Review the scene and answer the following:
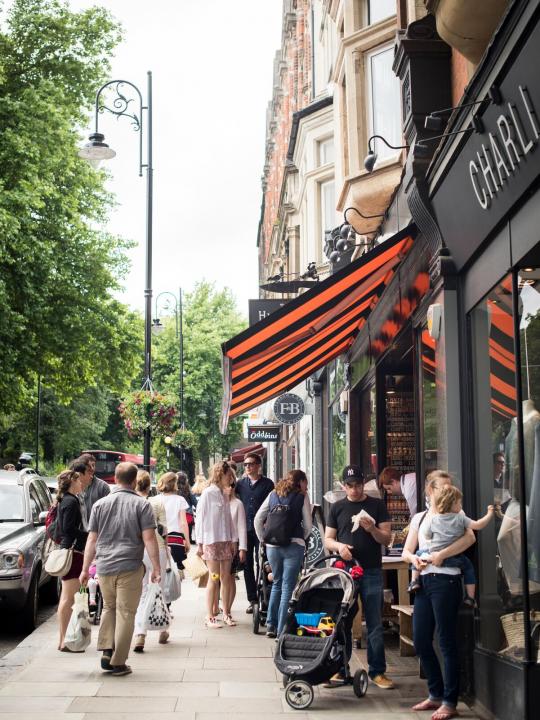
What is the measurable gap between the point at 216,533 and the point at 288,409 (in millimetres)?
10882

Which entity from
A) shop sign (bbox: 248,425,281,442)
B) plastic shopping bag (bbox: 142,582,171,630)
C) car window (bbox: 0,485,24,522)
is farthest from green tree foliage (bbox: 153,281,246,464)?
plastic shopping bag (bbox: 142,582,171,630)

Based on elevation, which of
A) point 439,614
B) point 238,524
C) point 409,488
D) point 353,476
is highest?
point 353,476

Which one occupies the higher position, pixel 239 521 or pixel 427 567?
pixel 239 521

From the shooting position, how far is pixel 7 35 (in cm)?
2922

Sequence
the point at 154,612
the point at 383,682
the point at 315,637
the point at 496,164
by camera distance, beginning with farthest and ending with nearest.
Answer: the point at 154,612, the point at 383,682, the point at 315,637, the point at 496,164

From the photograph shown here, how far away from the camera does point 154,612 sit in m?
10.1

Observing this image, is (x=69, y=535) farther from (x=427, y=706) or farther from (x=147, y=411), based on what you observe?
(x=147, y=411)

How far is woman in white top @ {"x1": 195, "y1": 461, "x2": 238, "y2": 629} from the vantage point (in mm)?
12094

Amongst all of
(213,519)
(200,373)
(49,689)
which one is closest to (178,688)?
(49,689)

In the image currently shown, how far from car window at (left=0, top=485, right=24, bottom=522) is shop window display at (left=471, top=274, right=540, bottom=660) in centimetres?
731

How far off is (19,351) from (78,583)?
62.6ft

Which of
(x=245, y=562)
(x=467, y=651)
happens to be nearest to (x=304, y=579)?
(x=467, y=651)

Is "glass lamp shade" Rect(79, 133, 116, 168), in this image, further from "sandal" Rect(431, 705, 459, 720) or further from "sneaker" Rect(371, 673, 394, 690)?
"sandal" Rect(431, 705, 459, 720)

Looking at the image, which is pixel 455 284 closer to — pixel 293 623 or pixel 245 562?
pixel 293 623
